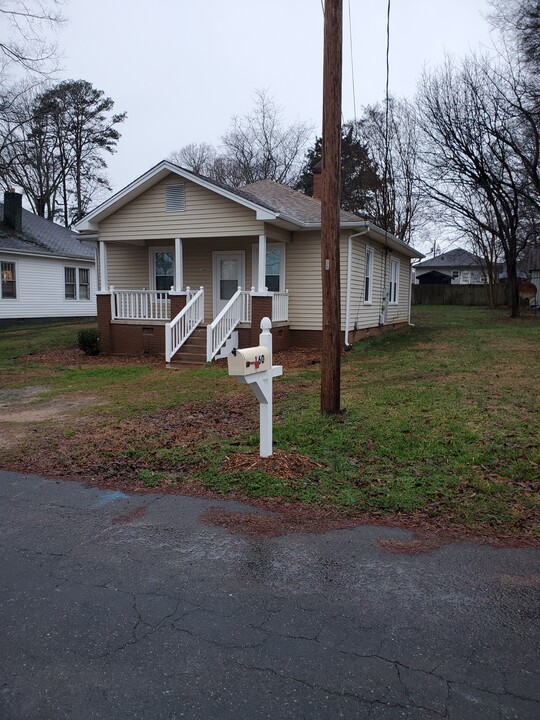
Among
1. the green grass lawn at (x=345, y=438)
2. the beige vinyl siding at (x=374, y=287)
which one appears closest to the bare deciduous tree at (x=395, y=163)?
the beige vinyl siding at (x=374, y=287)

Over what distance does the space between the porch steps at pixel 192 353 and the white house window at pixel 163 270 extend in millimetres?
3709

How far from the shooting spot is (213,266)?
16719 mm

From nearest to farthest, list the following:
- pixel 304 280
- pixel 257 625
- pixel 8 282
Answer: pixel 257 625 < pixel 304 280 < pixel 8 282

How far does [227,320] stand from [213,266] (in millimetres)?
3199

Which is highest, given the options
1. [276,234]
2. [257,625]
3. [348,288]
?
[276,234]

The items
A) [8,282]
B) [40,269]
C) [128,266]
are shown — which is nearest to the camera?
[128,266]

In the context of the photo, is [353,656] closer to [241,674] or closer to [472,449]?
[241,674]

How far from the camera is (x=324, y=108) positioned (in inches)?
265

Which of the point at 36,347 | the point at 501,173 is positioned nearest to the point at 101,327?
the point at 36,347

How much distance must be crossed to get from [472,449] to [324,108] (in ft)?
14.1

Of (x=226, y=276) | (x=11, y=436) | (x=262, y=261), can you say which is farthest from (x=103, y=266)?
(x=11, y=436)

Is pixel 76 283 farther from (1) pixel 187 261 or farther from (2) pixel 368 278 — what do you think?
(2) pixel 368 278

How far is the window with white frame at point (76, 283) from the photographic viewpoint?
27052 mm

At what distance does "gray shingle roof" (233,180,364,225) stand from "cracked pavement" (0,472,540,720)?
11.5 m
